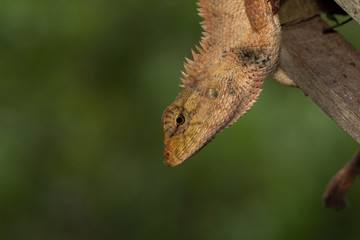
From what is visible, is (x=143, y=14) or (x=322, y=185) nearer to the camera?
(x=322, y=185)

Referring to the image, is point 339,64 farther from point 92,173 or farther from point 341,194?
point 92,173

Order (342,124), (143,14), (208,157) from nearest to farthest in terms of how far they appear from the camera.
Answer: (342,124), (208,157), (143,14)

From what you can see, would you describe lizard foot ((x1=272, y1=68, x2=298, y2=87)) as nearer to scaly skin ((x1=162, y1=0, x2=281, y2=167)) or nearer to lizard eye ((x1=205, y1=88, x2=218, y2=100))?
scaly skin ((x1=162, y1=0, x2=281, y2=167))

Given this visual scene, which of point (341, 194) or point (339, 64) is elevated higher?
point (339, 64)

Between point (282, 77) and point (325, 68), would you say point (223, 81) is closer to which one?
point (282, 77)

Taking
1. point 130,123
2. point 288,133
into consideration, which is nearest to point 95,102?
point 130,123

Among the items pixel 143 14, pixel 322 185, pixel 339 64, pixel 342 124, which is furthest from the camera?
pixel 143 14

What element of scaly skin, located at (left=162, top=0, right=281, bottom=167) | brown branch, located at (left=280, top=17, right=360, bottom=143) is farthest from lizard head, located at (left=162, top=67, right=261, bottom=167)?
brown branch, located at (left=280, top=17, right=360, bottom=143)
